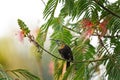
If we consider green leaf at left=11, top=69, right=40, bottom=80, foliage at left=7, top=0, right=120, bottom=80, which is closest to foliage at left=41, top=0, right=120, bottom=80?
foliage at left=7, top=0, right=120, bottom=80

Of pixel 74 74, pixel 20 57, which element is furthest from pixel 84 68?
pixel 20 57

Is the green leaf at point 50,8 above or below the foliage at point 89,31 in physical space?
above

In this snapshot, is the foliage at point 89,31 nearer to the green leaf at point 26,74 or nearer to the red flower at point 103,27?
the red flower at point 103,27

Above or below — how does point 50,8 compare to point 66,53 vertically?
above

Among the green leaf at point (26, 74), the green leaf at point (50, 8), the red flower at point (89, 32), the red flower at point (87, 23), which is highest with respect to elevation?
the green leaf at point (50, 8)

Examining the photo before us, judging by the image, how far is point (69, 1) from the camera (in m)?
0.87

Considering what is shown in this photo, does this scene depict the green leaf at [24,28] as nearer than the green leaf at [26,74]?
No

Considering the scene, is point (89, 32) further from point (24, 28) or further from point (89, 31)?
point (24, 28)

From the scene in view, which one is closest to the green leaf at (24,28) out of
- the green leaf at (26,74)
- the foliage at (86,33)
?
the foliage at (86,33)

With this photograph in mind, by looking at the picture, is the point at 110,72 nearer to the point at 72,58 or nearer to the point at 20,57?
the point at 72,58

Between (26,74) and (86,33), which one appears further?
(86,33)

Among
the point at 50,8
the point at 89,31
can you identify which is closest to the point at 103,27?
the point at 89,31

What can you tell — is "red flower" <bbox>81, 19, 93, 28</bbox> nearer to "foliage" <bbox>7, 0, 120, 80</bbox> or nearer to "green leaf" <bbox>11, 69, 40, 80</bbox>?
"foliage" <bbox>7, 0, 120, 80</bbox>

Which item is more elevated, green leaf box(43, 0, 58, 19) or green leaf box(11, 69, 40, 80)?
green leaf box(43, 0, 58, 19)
